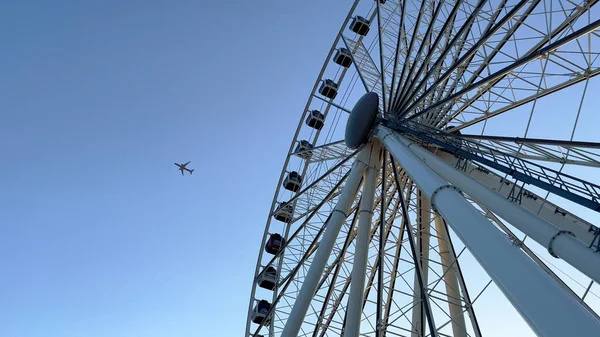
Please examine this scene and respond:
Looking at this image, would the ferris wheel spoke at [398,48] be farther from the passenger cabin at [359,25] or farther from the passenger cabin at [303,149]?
the passenger cabin at [303,149]

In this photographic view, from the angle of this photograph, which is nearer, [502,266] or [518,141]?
[502,266]

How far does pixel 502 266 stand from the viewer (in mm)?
6246

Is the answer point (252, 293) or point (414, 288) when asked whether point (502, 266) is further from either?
point (252, 293)

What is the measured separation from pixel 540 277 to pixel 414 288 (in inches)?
396

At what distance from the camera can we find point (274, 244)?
22094 millimetres

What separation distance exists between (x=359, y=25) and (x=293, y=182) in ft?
24.6

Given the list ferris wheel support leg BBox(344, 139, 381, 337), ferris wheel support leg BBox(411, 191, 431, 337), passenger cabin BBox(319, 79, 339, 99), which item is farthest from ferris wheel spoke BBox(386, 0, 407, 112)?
passenger cabin BBox(319, 79, 339, 99)

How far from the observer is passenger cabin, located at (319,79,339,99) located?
23.1 metres

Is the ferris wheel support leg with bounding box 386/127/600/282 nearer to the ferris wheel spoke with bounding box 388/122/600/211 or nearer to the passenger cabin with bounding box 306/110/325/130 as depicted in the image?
the ferris wheel spoke with bounding box 388/122/600/211

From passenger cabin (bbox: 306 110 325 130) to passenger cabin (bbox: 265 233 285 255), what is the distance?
209 inches

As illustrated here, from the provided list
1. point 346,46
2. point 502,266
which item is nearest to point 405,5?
point 346,46

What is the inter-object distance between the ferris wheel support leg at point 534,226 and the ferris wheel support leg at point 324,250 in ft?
11.8

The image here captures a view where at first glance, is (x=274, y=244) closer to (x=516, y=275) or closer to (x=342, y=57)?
(x=342, y=57)

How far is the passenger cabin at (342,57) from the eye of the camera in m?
22.8
